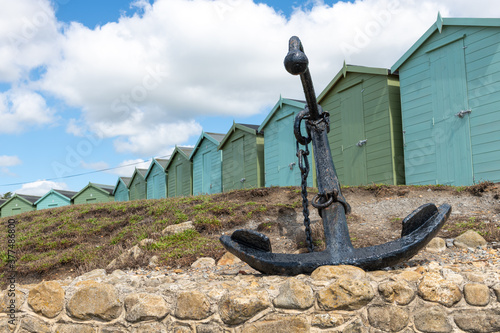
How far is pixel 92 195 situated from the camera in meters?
27.1

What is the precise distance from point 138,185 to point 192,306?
75.8 ft

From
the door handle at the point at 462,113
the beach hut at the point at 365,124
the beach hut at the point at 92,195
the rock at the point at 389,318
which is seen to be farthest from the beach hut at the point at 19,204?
the rock at the point at 389,318

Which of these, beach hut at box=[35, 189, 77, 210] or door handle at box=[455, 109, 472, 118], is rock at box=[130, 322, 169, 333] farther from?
beach hut at box=[35, 189, 77, 210]

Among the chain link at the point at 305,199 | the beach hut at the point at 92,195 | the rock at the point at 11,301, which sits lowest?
the rock at the point at 11,301

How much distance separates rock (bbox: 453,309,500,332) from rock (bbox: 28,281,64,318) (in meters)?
2.60

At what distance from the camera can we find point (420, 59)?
9922 millimetres

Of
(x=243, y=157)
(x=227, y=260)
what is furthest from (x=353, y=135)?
(x=227, y=260)

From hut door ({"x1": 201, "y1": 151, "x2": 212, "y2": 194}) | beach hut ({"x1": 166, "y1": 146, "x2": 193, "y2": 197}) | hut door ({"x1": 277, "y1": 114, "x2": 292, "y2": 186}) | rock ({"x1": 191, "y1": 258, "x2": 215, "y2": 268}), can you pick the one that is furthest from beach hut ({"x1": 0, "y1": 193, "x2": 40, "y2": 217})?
rock ({"x1": 191, "y1": 258, "x2": 215, "y2": 268})

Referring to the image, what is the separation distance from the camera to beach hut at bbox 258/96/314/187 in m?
13.5

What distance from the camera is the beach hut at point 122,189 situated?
86.3ft

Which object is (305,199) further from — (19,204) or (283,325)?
(19,204)

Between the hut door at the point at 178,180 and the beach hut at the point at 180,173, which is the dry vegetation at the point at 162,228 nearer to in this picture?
the beach hut at the point at 180,173

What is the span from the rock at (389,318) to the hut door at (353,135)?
29.0ft

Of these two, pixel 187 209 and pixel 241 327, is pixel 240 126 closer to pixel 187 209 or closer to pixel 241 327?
pixel 187 209
